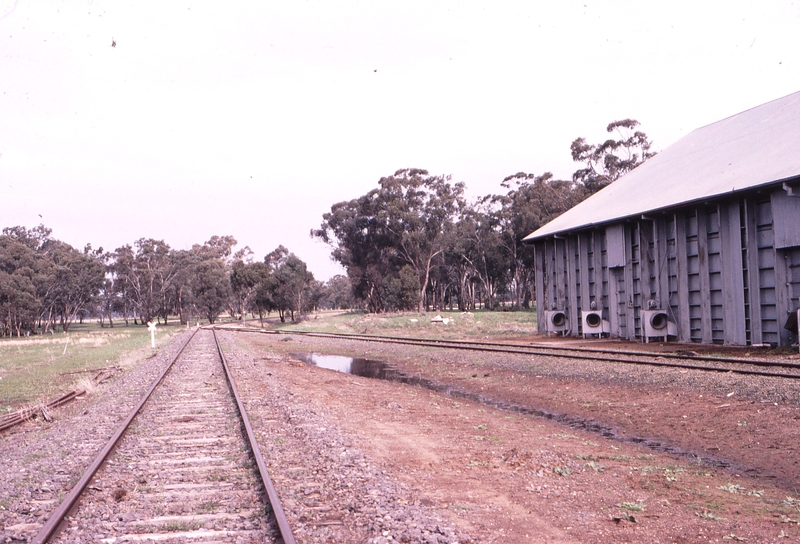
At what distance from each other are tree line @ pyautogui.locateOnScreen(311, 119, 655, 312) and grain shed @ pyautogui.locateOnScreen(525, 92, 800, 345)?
32.7m

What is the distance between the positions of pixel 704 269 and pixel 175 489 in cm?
1960

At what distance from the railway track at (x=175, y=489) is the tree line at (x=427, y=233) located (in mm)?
55955

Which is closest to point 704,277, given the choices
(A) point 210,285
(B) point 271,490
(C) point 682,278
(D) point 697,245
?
(C) point 682,278

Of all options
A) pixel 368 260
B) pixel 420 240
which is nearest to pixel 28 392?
pixel 420 240

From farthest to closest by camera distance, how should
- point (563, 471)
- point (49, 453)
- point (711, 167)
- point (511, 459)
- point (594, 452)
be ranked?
1. point (711, 167)
2. point (594, 452)
3. point (49, 453)
4. point (511, 459)
5. point (563, 471)

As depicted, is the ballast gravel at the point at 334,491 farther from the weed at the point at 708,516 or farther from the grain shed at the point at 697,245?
the grain shed at the point at 697,245

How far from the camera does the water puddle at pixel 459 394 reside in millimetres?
9062

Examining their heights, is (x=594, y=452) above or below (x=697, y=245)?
below

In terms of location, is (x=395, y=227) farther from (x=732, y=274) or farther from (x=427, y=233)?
(x=732, y=274)

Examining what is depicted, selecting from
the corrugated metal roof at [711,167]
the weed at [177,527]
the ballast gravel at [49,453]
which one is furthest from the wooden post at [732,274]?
the weed at [177,527]

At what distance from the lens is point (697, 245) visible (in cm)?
2169

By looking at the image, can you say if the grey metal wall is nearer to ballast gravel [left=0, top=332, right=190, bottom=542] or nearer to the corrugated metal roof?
the corrugated metal roof

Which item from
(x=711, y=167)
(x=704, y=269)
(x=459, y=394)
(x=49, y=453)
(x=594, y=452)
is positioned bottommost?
(x=459, y=394)

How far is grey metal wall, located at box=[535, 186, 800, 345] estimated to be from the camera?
61.1ft
